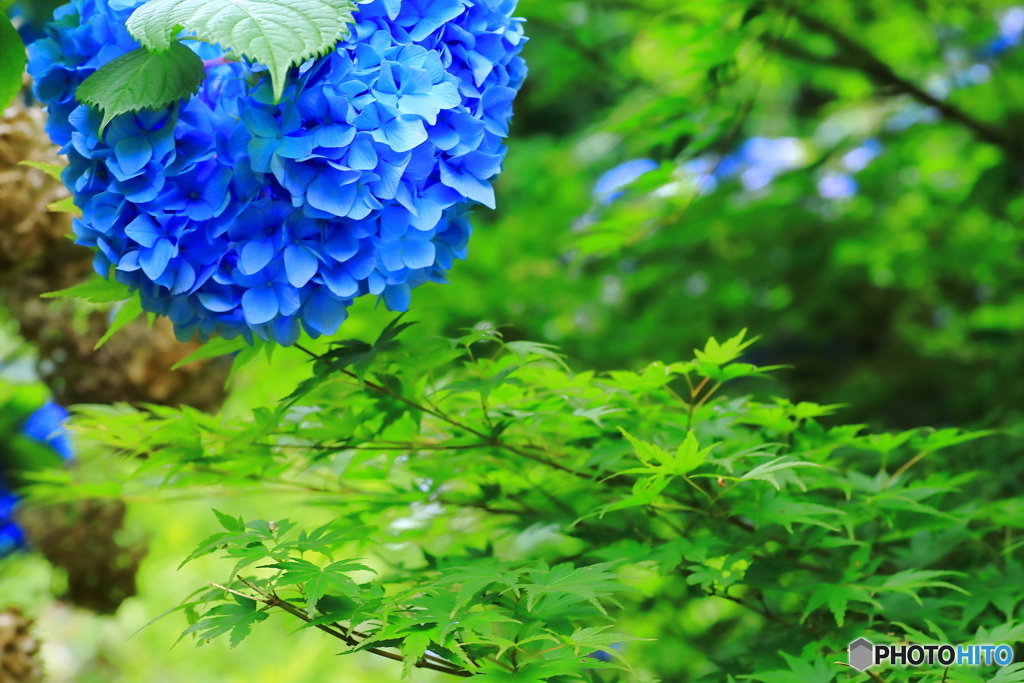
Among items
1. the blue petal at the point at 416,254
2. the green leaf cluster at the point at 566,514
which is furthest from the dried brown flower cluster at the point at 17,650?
the blue petal at the point at 416,254

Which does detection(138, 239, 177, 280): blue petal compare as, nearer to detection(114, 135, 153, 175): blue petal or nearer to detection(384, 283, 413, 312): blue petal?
detection(114, 135, 153, 175): blue petal

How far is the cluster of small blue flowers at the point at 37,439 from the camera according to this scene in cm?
124

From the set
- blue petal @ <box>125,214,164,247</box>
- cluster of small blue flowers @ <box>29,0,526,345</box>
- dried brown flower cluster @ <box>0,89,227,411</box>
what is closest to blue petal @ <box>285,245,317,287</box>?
cluster of small blue flowers @ <box>29,0,526,345</box>

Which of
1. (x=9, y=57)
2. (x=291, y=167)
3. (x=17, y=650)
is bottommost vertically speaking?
(x=17, y=650)

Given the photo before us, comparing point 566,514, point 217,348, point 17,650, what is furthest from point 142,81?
point 17,650

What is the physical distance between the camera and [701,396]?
1.33 m

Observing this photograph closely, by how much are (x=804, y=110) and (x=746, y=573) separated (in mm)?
2945

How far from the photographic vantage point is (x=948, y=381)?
5.60ft

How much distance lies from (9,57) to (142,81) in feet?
0.56

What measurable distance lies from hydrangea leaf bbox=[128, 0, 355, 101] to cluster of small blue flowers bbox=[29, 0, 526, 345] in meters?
0.04

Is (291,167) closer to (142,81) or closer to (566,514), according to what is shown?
(142,81)

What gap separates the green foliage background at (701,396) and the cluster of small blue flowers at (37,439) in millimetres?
45

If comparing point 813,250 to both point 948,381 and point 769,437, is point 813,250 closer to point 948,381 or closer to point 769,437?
point 948,381

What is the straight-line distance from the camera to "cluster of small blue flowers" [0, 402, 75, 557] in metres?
1.24
